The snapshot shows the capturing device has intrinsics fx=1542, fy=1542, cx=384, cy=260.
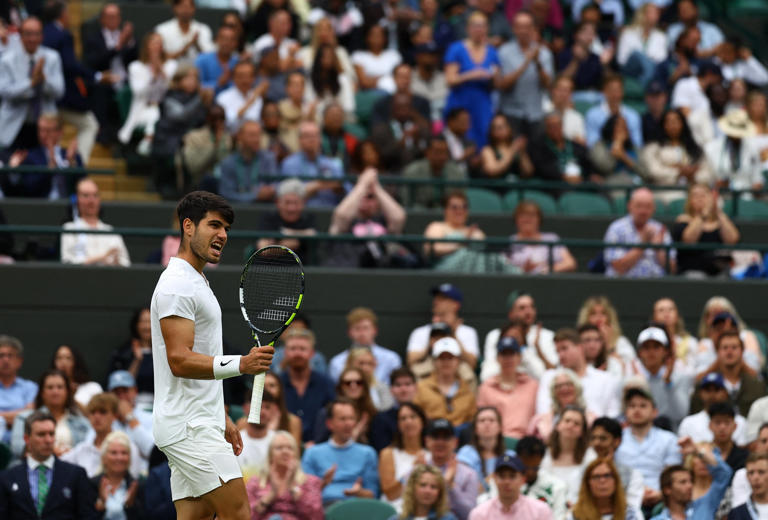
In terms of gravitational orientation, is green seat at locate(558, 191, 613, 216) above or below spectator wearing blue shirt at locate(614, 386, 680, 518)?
above

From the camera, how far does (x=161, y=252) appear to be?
1430 cm

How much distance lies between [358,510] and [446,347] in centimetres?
199

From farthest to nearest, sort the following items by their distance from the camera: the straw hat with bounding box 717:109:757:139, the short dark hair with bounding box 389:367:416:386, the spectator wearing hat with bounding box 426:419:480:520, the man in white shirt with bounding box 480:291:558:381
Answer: the straw hat with bounding box 717:109:757:139 → the man in white shirt with bounding box 480:291:558:381 → the short dark hair with bounding box 389:367:416:386 → the spectator wearing hat with bounding box 426:419:480:520

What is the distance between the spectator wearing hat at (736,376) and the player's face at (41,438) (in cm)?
517

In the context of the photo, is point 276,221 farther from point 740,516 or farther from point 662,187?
point 740,516

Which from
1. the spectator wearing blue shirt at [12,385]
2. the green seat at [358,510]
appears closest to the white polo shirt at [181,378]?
the green seat at [358,510]

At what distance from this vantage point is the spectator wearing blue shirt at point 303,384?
12641 mm

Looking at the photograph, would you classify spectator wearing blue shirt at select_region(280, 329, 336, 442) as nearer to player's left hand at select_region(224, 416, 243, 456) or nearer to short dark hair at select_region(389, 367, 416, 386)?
short dark hair at select_region(389, 367, 416, 386)

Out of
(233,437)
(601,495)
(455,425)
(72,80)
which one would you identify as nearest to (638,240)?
(455,425)

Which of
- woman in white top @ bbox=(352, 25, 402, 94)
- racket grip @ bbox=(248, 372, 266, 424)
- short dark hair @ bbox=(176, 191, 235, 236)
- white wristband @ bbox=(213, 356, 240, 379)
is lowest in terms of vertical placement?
racket grip @ bbox=(248, 372, 266, 424)

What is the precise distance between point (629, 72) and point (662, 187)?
382 centimetres

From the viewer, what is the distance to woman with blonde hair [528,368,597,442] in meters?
12.1

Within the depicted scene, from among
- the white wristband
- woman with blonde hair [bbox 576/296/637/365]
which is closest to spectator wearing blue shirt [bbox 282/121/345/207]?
woman with blonde hair [bbox 576/296/637/365]

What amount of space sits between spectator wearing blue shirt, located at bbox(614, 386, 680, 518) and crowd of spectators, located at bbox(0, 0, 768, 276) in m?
3.01
